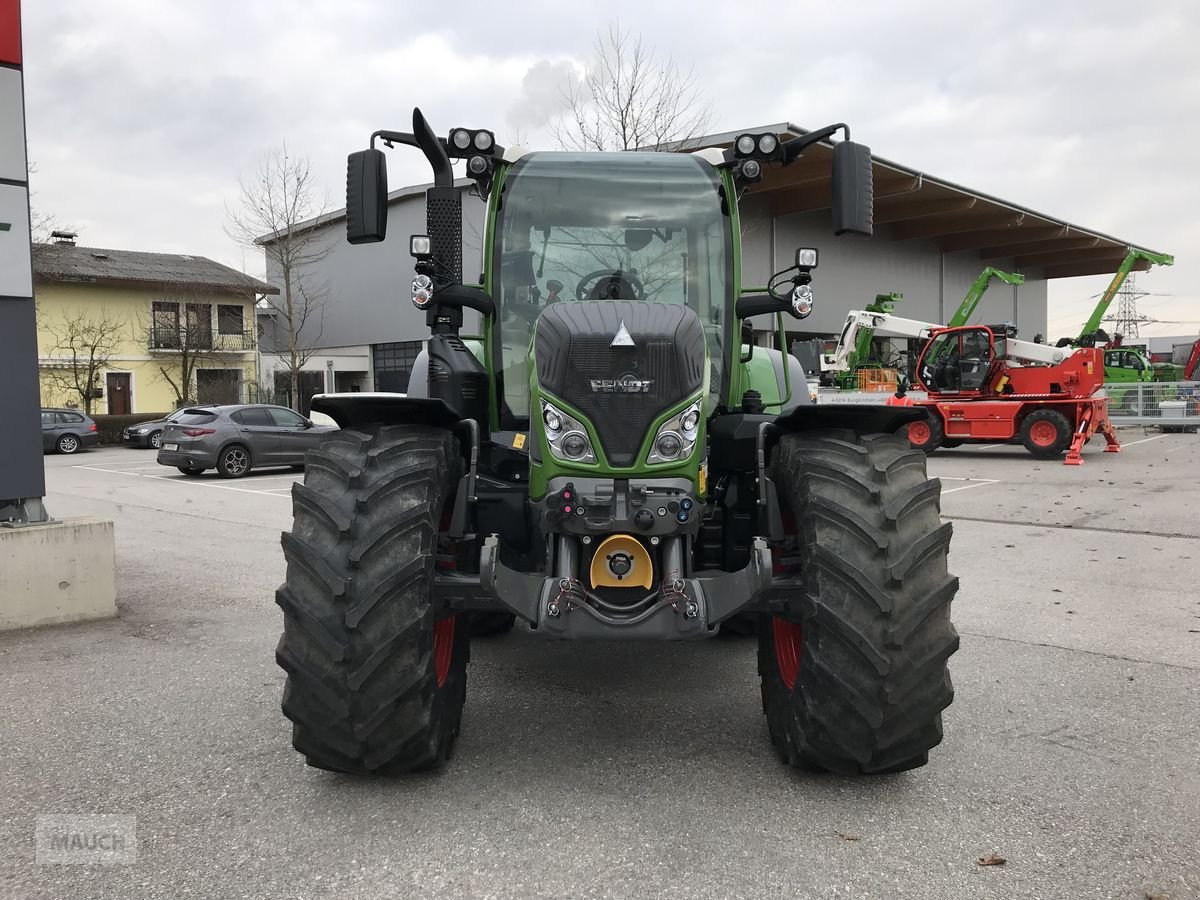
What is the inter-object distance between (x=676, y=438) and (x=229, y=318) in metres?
40.4

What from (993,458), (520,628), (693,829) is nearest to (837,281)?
(993,458)

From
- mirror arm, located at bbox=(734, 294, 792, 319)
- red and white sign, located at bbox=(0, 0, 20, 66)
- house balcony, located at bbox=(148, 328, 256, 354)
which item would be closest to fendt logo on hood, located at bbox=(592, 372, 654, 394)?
mirror arm, located at bbox=(734, 294, 792, 319)

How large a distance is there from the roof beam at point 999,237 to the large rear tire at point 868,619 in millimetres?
37255

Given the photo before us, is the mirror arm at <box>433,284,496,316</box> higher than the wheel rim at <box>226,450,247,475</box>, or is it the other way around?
the mirror arm at <box>433,284,496,316</box>

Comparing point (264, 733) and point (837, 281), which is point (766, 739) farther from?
point (837, 281)

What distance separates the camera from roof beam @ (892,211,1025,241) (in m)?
34.3

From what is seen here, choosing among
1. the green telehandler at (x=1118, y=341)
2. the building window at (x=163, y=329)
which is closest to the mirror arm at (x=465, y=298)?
the green telehandler at (x=1118, y=341)

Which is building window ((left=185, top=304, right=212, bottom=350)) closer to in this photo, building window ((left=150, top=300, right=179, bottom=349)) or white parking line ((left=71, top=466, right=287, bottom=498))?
building window ((left=150, top=300, right=179, bottom=349))

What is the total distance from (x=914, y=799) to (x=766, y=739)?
2.30ft

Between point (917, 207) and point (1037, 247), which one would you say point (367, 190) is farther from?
point (1037, 247)

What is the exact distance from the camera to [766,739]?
3.95 metres

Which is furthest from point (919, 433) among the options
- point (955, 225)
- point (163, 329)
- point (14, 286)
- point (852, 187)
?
point (163, 329)

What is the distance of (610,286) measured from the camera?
4.32 meters

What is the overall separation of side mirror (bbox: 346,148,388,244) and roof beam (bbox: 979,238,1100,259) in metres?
40.9
